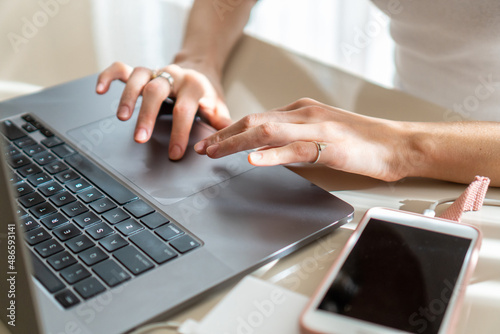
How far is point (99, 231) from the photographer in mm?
473

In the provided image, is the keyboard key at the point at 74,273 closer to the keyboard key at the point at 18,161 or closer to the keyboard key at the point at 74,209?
the keyboard key at the point at 74,209

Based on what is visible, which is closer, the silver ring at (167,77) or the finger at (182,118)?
the finger at (182,118)

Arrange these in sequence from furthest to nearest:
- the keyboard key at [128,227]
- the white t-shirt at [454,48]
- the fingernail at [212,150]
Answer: the white t-shirt at [454,48], the fingernail at [212,150], the keyboard key at [128,227]

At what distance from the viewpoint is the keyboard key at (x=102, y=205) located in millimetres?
505

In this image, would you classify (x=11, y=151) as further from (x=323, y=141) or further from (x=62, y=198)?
(x=323, y=141)

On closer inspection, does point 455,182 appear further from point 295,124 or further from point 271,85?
point 271,85

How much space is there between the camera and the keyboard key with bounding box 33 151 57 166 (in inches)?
23.2

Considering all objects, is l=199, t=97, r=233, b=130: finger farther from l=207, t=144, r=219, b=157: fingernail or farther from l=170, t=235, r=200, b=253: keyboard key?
l=170, t=235, r=200, b=253: keyboard key

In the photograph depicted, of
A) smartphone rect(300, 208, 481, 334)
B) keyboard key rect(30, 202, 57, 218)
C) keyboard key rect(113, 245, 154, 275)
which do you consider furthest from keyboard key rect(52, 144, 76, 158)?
smartphone rect(300, 208, 481, 334)

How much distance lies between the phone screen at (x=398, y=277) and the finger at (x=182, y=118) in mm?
244

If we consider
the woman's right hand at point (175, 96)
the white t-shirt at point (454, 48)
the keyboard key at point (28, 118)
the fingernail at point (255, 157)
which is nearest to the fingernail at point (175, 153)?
the woman's right hand at point (175, 96)

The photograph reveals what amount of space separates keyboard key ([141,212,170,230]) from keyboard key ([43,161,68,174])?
5.6 inches

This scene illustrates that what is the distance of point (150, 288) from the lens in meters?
0.41

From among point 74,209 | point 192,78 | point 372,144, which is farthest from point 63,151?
point 372,144
